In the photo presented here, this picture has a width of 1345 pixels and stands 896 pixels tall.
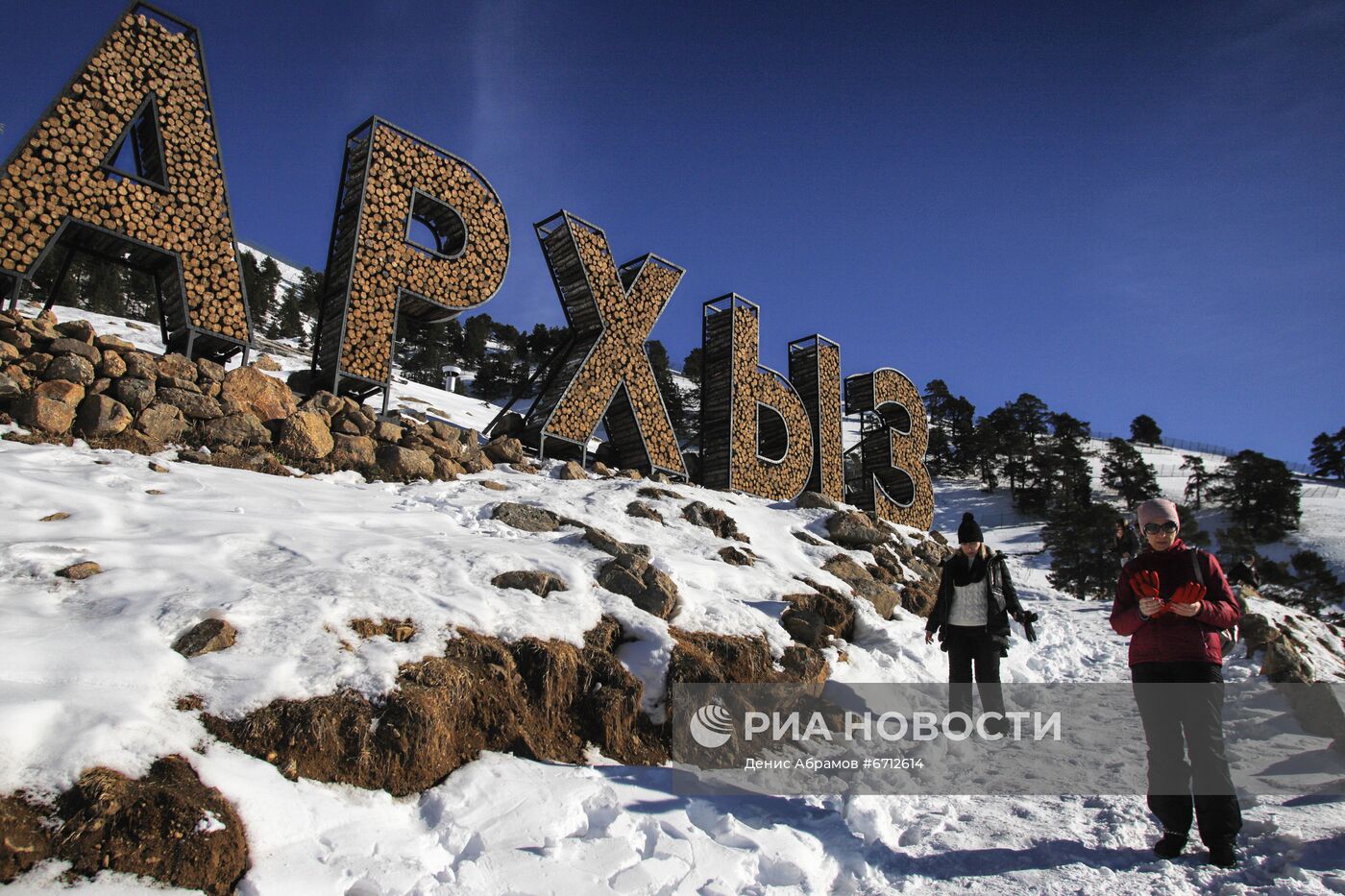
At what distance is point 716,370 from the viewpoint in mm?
18781

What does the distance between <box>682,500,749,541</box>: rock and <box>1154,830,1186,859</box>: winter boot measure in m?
7.33

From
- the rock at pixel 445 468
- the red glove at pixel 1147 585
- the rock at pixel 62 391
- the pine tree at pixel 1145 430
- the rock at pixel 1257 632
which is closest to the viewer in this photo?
the red glove at pixel 1147 585

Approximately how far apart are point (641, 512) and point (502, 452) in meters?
3.05

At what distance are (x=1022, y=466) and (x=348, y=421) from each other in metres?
63.4

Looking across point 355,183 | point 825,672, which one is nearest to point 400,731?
point 825,672

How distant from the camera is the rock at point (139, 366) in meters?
9.57

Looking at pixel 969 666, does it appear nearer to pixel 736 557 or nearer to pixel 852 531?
pixel 736 557

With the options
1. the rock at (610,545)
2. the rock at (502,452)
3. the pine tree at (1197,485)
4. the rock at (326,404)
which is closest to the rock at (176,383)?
the rock at (326,404)

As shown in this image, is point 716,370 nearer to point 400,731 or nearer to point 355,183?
point 355,183

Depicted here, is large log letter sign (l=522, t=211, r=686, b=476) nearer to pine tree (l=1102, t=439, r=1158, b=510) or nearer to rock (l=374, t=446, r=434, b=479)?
rock (l=374, t=446, r=434, b=479)

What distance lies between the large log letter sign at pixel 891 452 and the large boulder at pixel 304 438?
15.3 meters

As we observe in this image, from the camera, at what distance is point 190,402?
9.83 meters

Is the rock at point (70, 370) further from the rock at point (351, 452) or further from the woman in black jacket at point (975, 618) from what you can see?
the woman in black jacket at point (975, 618)

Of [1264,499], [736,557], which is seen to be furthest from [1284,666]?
[1264,499]
